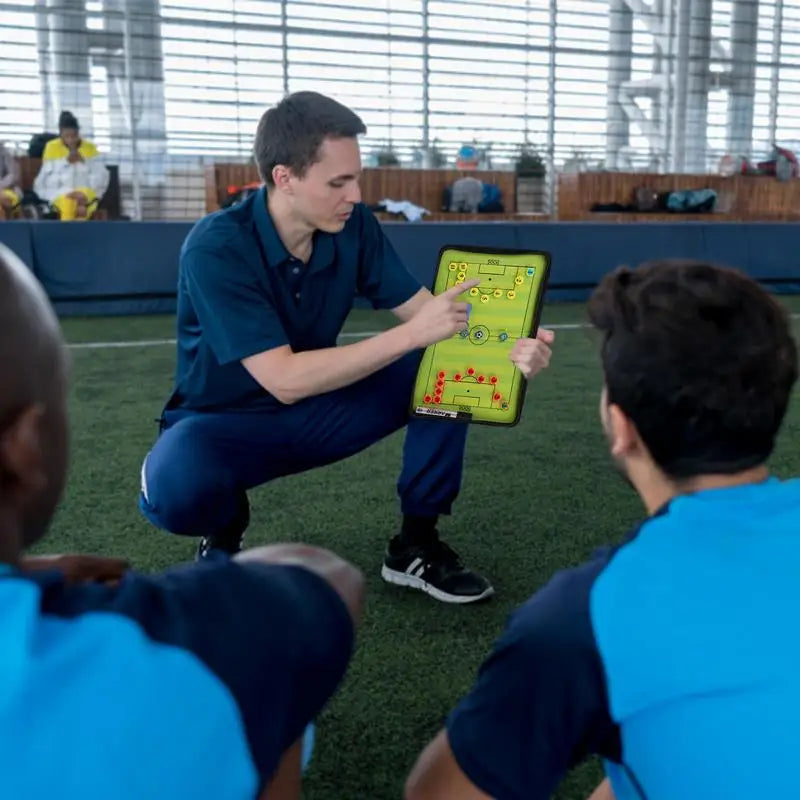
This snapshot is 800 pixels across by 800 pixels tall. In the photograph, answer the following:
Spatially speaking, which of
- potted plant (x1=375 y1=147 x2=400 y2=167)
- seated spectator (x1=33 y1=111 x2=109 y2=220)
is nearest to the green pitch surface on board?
seated spectator (x1=33 y1=111 x2=109 y2=220)

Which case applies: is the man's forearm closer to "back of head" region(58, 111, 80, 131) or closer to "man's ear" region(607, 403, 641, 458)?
"man's ear" region(607, 403, 641, 458)

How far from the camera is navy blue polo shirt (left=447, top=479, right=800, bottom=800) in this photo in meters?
0.81

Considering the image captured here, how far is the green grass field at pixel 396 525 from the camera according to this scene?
167 centimetres

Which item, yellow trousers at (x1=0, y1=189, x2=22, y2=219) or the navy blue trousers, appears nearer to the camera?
the navy blue trousers

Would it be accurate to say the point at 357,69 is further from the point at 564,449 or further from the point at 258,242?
the point at 258,242

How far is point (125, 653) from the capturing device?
63 cm

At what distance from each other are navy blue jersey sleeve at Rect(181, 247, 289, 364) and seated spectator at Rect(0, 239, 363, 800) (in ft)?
4.62

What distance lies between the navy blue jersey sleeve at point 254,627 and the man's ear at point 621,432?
38 cm

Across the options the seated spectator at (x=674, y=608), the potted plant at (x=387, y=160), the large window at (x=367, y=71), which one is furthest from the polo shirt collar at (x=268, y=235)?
the large window at (x=367, y=71)

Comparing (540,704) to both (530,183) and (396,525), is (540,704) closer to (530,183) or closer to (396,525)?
(396,525)

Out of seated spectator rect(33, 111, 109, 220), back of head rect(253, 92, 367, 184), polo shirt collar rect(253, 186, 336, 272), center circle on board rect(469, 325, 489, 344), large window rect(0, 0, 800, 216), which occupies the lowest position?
center circle on board rect(469, 325, 489, 344)

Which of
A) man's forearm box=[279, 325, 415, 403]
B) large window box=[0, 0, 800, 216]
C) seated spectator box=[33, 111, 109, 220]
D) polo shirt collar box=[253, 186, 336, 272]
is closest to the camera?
man's forearm box=[279, 325, 415, 403]

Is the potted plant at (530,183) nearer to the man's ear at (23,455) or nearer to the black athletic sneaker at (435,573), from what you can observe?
the black athletic sneaker at (435,573)

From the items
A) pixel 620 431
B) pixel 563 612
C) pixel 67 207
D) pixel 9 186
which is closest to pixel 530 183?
pixel 67 207
